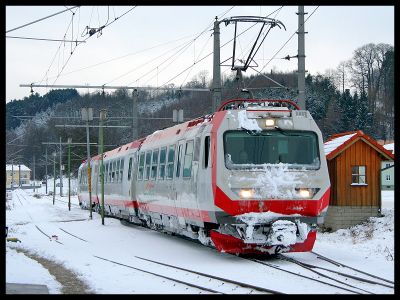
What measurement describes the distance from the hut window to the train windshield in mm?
8203

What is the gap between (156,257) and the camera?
14.6 m

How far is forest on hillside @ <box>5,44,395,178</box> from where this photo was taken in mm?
43000

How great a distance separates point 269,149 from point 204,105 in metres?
35.0

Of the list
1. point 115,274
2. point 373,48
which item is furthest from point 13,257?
point 373,48

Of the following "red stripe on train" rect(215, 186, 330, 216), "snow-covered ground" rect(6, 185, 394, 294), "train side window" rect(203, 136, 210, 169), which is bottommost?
"snow-covered ground" rect(6, 185, 394, 294)

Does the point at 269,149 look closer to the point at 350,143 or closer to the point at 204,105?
the point at 350,143

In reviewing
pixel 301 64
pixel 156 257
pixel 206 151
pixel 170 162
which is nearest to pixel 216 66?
pixel 301 64

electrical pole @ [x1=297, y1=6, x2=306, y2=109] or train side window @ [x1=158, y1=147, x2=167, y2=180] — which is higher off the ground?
electrical pole @ [x1=297, y1=6, x2=306, y2=109]

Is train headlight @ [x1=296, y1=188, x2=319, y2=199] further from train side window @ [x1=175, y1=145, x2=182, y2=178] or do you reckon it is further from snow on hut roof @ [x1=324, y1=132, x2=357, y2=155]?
snow on hut roof @ [x1=324, y1=132, x2=357, y2=155]

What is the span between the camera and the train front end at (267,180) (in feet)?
42.9

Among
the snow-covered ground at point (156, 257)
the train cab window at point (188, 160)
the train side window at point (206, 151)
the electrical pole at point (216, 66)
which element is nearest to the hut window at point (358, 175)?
the snow-covered ground at point (156, 257)

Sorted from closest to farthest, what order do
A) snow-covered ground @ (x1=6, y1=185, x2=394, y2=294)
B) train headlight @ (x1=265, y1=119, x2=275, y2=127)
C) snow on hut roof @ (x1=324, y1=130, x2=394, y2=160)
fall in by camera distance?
snow-covered ground @ (x1=6, y1=185, x2=394, y2=294)
train headlight @ (x1=265, y1=119, x2=275, y2=127)
snow on hut roof @ (x1=324, y1=130, x2=394, y2=160)

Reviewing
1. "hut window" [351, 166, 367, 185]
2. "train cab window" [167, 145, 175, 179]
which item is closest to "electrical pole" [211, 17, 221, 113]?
"train cab window" [167, 145, 175, 179]
